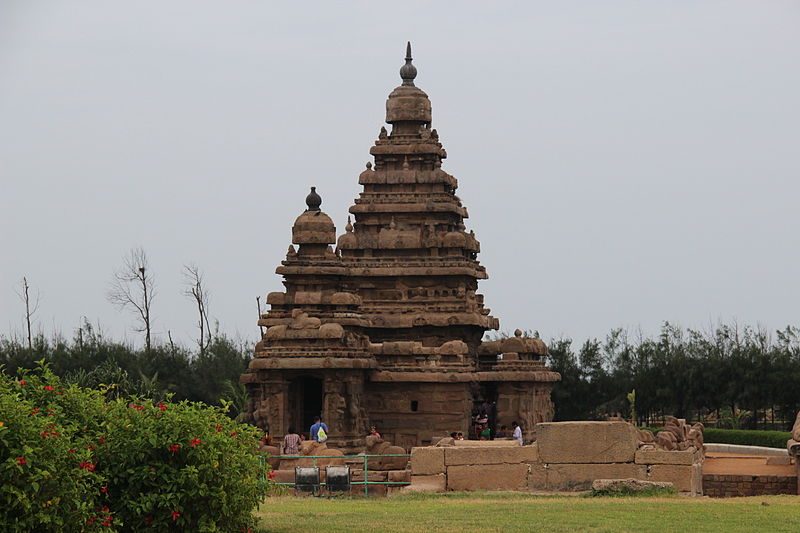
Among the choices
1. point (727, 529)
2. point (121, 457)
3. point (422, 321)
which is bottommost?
point (727, 529)

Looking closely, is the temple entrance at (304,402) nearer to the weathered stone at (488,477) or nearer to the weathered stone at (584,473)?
the weathered stone at (488,477)

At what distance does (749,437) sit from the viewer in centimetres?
4875

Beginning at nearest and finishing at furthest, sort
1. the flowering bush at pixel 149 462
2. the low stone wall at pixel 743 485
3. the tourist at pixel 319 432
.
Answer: the flowering bush at pixel 149 462 < the low stone wall at pixel 743 485 < the tourist at pixel 319 432

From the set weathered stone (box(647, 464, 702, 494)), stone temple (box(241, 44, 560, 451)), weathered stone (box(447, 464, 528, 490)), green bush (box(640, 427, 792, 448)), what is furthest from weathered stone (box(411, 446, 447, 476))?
green bush (box(640, 427, 792, 448))

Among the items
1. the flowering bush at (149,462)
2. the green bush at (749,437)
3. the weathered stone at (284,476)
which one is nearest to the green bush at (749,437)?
the green bush at (749,437)

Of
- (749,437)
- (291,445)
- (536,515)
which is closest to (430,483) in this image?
(536,515)

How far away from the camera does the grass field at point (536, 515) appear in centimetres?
2083

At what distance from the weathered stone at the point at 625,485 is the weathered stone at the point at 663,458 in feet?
3.84

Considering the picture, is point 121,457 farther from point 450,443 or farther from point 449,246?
point 449,246

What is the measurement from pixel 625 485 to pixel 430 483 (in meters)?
4.09

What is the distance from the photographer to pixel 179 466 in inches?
728

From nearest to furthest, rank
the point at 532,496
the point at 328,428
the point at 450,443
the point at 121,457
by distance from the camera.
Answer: the point at 121,457, the point at 532,496, the point at 450,443, the point at 328,428

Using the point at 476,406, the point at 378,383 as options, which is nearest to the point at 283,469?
the point at 378,383

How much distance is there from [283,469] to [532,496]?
9.31 meters
